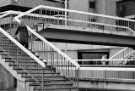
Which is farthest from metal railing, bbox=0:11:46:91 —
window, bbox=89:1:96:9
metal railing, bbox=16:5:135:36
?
window, bbox=89:1:96:9

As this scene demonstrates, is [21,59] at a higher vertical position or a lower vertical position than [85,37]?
higher

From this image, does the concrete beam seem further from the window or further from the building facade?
the window

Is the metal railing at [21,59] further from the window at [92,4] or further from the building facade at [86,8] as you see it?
the window at [92,4]

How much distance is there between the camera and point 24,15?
1947cm

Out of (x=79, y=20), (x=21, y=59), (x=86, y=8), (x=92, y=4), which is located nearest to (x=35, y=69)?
(x=21, y=59)

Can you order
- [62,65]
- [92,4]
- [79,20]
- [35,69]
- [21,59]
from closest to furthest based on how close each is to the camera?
1. [35,69]
2. [21,59]
3. [62,65]
4. [79,20]
5. [92,4]

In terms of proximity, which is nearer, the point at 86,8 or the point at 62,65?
the point at 62,65

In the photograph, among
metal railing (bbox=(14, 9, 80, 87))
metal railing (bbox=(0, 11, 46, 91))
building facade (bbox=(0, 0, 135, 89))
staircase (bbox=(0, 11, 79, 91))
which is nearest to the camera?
staircase (bbox=(0, 11, 79, 91))

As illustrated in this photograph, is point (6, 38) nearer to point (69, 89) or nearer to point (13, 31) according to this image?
point (13, 31)

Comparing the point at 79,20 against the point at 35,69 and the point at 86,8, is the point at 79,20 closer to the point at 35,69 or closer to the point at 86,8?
the point at 35,69

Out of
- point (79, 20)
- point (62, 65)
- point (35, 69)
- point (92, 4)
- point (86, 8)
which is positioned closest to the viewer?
point (35, 69)

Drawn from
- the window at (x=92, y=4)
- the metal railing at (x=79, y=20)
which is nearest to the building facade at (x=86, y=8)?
the window at (x=92, y=4)

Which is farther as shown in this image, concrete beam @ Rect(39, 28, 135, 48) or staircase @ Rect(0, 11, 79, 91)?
concrete beam @ Rect(39, 28, 135, 48)

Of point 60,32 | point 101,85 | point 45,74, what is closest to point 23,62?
point 45,74
